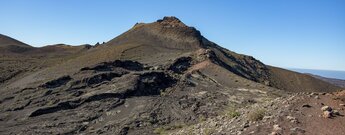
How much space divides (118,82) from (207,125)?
806 inches

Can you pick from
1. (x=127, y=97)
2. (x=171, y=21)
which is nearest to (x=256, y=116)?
(x=127, y=97)

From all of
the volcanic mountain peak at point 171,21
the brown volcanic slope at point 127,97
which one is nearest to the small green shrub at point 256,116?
the brown volcanic slope at point 127,97

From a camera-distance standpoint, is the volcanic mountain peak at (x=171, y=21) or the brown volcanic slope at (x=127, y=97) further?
the volcanic mountain peak at (x=171, y=21)

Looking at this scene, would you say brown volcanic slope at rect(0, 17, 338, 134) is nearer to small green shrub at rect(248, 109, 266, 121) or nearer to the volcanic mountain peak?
small green shrub at rect(248, 109, 266, 121)

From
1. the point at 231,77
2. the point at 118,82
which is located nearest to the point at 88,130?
the point at 118,82

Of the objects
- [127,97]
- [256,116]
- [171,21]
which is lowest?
[127,97]

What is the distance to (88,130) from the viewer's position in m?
26.6

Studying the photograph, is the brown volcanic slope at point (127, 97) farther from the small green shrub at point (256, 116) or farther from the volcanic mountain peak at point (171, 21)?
the volcanic mountain peak at point (171, 21)

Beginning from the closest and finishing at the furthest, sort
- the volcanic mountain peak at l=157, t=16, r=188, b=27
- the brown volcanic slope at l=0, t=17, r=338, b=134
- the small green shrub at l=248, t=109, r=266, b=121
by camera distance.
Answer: the small green shrub at l=248, t=109, r=266, b=121 → the brown volcanic slope at l=0, t=17, r=338, b=134 → the volcanic mountain peak at l=157, t=16, r=188, b=27

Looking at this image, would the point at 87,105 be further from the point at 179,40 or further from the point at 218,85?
the point at 179,40

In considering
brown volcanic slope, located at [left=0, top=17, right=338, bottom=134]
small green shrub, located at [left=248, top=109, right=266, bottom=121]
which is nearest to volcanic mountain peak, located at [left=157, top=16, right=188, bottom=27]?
brown volcanic slope, located at [left=0, top=17, right=338, bottom=134]

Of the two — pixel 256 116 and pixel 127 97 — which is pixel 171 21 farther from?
pixel 256 116

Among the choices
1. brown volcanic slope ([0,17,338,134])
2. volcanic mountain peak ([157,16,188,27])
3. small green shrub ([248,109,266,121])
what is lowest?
brown volcanic slope ([0,17,338,134])

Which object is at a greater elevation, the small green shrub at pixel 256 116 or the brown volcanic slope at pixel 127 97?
the small green shrub at pixel 256 116
